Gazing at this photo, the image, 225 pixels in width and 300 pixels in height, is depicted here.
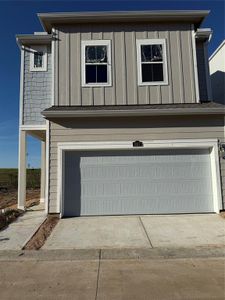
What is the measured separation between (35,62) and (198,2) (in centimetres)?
635

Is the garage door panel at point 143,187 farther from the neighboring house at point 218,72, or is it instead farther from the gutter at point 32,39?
the gutter at point 32,39

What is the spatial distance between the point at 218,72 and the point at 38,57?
8.05 metres

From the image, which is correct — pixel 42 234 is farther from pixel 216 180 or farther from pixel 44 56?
pixel 44 56

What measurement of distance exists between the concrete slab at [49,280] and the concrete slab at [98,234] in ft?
3.46

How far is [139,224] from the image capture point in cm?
791

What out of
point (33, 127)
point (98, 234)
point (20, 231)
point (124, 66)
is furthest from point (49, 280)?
point (124, 66)

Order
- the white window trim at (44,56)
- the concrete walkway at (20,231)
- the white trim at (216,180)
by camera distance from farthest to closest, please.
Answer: the white window trim at (44,56) → the white trim at (216,180) → the concrete walkway at (20,231)

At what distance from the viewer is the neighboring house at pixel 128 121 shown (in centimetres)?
920

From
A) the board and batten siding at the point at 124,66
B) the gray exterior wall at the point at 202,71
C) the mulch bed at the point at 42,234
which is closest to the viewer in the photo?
the mulch bed at the point at 42,234

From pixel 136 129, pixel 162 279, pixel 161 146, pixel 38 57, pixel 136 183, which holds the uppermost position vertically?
pixel 38 57

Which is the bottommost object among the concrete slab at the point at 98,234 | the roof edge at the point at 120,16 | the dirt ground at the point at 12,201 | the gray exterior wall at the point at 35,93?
the concrete slab at the point at 98,234

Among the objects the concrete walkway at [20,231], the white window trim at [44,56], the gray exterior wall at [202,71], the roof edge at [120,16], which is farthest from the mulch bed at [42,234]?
the gray exterior wall at [202,71]

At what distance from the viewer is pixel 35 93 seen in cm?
1064

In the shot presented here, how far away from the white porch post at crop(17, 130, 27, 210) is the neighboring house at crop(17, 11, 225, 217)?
0.12 feet
